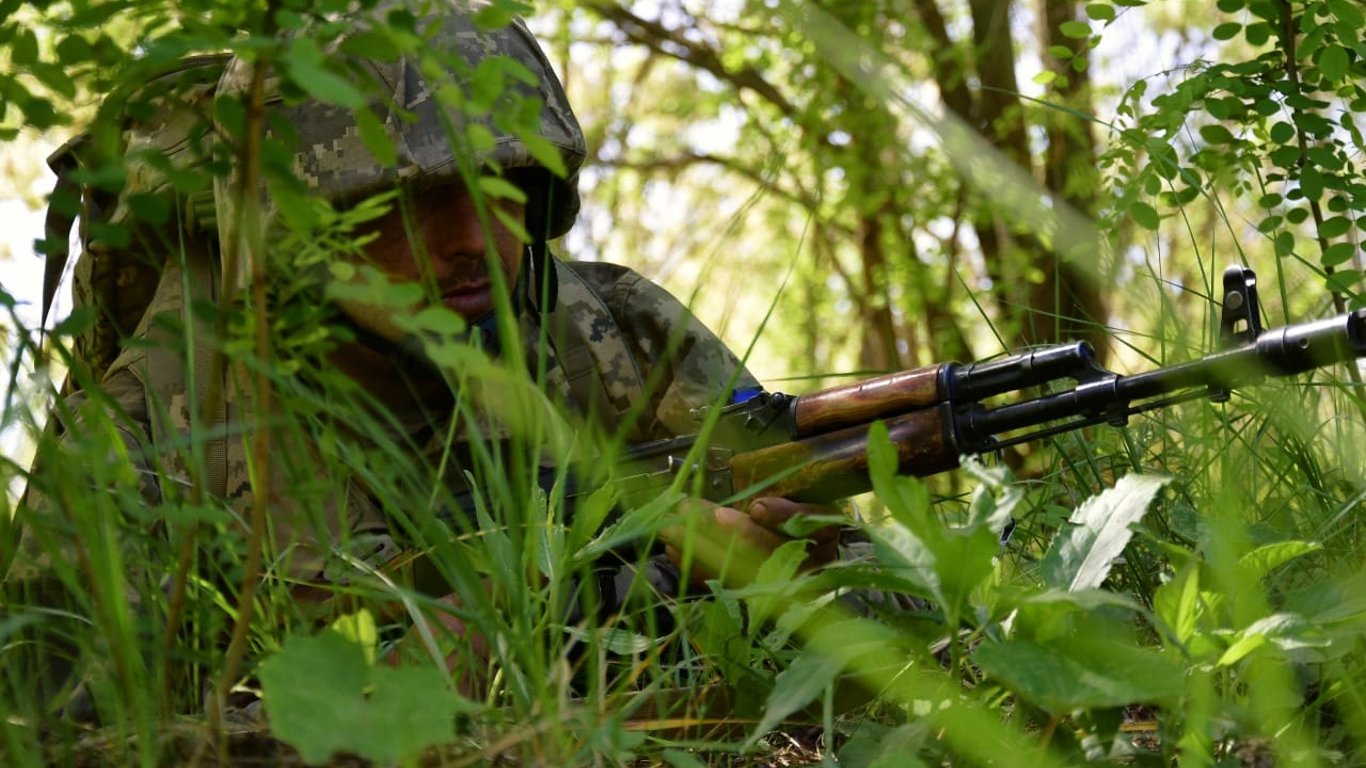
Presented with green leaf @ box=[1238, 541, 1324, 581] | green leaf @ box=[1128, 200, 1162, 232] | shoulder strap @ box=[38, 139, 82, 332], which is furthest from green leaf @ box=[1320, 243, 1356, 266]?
shoulder strap @ box=[38, 139, 82, 332]

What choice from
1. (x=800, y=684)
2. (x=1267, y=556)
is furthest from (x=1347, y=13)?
(x=800, y=684)

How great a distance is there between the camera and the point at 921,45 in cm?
682

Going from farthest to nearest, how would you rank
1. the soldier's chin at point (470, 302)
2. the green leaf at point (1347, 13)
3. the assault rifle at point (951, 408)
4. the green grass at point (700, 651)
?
the soldier's chin at point (470, 302) → the green leaf at point (1347, 13) → the assault rifle at point (951, 408) → the green grass at point (700, 651)

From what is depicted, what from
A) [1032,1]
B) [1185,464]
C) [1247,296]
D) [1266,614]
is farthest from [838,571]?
[1032,1]

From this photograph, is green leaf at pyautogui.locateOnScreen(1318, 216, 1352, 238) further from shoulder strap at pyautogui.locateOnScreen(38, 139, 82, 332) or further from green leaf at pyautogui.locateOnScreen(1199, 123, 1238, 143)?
shoulder strap at pyautogui.locateOnScreen(38, 139, 82, 332)

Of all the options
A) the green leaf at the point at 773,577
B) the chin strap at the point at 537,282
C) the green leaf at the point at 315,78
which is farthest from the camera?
the chin strap at the point at 537,282

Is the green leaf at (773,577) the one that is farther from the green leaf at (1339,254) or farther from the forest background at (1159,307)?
the green leaf at (1339,254)

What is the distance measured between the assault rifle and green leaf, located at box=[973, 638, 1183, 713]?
0.49 metres

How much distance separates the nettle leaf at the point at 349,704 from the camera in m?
1.04

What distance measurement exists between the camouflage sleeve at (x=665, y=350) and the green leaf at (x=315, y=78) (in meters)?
1.98

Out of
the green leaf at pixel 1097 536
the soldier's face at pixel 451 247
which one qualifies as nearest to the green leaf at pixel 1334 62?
the green leaf at pixel 1097 536

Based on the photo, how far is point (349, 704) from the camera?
108cm

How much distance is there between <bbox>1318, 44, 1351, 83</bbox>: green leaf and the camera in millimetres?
2219

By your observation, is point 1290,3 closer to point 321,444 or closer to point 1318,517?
point 1318,517
